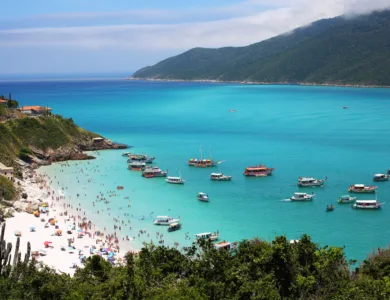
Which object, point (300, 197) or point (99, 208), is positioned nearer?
point (99, 208)

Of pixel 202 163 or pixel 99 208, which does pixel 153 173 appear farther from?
pixel 99 208

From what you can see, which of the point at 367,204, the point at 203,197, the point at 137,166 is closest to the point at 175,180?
the point at 203,197

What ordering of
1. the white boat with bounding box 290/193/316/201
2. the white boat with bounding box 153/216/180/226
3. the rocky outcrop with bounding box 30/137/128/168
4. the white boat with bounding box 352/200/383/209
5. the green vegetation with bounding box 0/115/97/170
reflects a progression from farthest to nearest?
the rocky outcrop with bounding box 30/137/128/168 → the green vegetation with bounding box 0/115/97/170 → the white boat with bounding box 290/193/316/201 → the white boat with bounding box 352/200/383/209 → the white boat with bounding box 153/216/180/226

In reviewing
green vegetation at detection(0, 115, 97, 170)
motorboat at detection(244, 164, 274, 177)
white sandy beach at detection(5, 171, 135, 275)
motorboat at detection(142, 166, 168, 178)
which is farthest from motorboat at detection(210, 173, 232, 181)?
green vegetation at detection(0, 115, 97, 170)

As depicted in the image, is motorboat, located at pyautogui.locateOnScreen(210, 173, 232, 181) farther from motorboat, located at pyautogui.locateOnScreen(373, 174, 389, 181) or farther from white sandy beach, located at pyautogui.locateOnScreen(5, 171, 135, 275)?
white sandy beach, located at pyautogui.locateOnScreen(5, 171, 135, 275)

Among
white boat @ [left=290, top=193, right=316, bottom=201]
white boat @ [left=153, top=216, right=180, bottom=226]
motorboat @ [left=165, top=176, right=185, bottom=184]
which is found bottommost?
white boat @ [left=153, top=216, right=180, bottom=226]

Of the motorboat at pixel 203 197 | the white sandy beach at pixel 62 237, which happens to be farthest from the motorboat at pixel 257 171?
the white sandy beach at pixel 62 237
